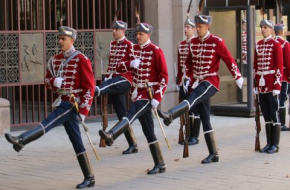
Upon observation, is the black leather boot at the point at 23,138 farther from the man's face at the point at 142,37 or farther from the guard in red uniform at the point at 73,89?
the man's face at the point at 142,37

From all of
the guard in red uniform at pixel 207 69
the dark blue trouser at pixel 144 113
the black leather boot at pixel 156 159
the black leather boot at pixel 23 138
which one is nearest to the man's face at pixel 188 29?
the guard in red uniform at pixel 207 69

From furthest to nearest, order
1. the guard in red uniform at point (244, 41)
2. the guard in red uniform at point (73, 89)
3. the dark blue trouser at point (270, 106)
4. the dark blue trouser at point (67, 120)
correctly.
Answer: the guard in red uniform at point (244, 41) < the dark blue trouser at point (270, 106) < the guard in red uniform at point (73, 89) < the dark blue trouser at point (67, 120)

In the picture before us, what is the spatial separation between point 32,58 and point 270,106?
182 inches

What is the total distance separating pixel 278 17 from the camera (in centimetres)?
1644

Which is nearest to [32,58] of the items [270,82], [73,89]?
[270,82]

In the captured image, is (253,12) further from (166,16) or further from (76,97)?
(76,97)

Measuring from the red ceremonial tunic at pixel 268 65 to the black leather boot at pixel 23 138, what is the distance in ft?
13.1

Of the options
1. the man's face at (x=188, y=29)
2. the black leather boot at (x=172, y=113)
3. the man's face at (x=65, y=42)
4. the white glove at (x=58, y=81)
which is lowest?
the black leather boot at (x=172, y=113)

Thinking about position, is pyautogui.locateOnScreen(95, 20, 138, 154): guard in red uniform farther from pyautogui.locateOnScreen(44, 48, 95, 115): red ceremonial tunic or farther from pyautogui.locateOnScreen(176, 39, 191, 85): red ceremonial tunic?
pyautogui.locateOnScreen(44, 48, 95, 115): red ceremonial tunic

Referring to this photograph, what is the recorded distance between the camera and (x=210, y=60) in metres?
9.96

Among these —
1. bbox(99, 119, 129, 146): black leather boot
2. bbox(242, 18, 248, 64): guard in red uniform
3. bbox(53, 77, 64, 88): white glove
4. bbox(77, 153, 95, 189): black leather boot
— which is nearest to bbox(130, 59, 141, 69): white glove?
bbox(99, 119, 129, 146): black leather boot

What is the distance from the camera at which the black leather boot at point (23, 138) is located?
7.78 meters

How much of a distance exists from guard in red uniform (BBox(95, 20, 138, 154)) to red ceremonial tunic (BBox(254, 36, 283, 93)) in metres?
1.88

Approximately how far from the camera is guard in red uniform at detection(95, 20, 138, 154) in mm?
10766
